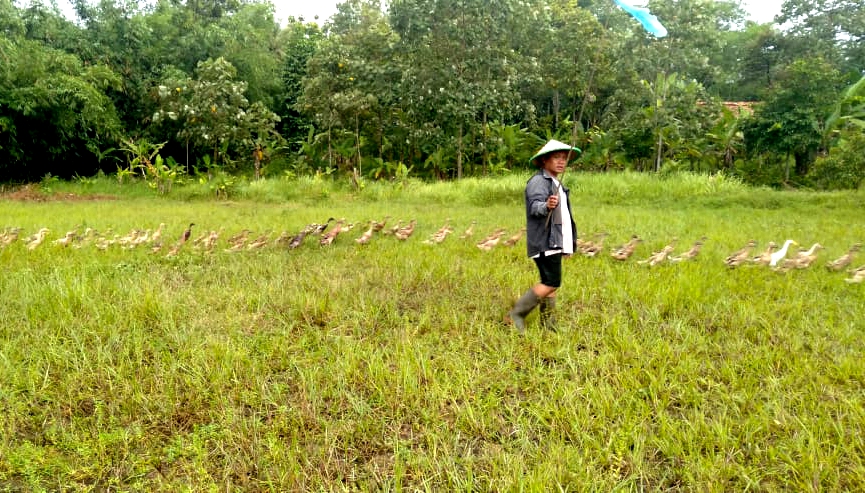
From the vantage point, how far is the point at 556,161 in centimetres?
345

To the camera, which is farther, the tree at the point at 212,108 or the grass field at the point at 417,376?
the tree at the point at 212,108

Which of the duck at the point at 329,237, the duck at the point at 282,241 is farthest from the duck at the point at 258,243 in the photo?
the duck at the point at 329,237


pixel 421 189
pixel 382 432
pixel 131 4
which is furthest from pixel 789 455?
pixel 131 4

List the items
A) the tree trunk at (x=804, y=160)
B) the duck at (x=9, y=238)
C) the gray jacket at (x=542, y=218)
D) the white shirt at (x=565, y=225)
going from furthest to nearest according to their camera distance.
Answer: the tree trunk at (x=804, y=160) → the duck at (x=9, y=238) → the white shirt at (x=565, y=225) → the gray jacket at (x=542, y=218)

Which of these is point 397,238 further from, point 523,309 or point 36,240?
point 36,240

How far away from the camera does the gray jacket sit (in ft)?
11.0

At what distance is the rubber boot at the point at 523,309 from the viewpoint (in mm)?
3479

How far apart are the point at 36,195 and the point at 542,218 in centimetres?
1401

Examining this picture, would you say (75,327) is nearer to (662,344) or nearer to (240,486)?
(240,486)

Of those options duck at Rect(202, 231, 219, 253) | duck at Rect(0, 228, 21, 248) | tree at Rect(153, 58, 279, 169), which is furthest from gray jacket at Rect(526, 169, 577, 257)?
tree at Rect(153, 58, 279, 169)

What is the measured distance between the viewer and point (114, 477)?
2.08 metres

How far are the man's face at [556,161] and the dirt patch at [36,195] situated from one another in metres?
12.4

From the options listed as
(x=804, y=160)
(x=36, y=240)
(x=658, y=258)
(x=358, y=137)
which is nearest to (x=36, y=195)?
(x=358, y=137)

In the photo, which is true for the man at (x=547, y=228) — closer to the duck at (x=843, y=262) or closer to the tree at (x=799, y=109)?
the duck at (x=843, y=262)
